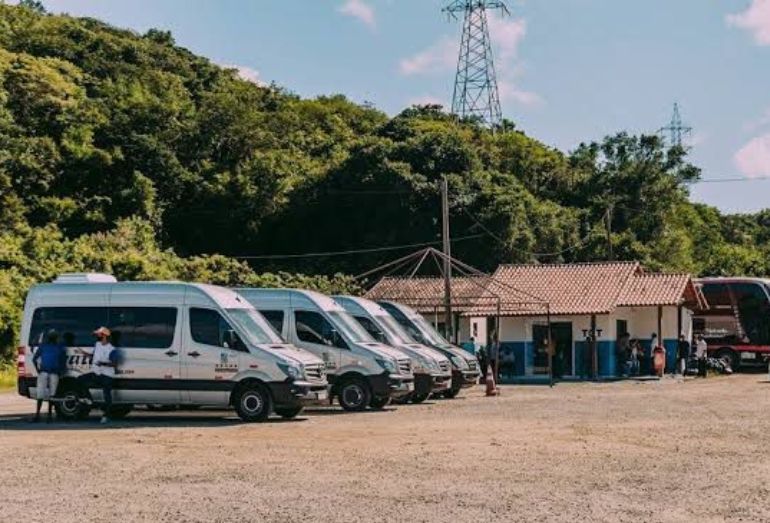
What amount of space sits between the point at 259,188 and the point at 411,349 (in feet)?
114

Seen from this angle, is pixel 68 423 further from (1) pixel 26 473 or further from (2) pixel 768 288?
(2) pixel 768 288

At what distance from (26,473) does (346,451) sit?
13.6 ft

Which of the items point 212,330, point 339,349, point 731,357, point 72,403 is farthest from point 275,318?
point 731,357

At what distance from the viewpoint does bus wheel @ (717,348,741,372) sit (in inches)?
1711

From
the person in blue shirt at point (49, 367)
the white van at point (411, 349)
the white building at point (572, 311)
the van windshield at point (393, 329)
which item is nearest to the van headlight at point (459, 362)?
the van windshield at point (393, 329)

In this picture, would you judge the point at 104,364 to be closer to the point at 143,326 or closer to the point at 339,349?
the point at 143,326

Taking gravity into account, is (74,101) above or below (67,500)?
above

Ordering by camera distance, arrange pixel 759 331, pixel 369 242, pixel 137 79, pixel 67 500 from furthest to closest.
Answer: pixel 137 79, pixel 369 242, pixel 759 331, pixel 67 500

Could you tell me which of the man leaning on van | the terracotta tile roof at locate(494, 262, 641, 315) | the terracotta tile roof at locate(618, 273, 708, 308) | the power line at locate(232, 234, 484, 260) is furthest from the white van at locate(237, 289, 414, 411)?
the power line at locate(232, 234, 484, 260)

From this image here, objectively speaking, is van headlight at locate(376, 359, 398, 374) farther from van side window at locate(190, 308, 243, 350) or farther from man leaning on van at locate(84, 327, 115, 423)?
man leaning on van at locate(84, 327, 115, 423)

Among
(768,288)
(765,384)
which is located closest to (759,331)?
(768,288)

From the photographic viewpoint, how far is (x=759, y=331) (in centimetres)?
4328

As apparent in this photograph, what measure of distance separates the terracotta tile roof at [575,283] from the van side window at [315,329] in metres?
18.8

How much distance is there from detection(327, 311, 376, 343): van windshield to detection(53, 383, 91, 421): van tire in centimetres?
527
